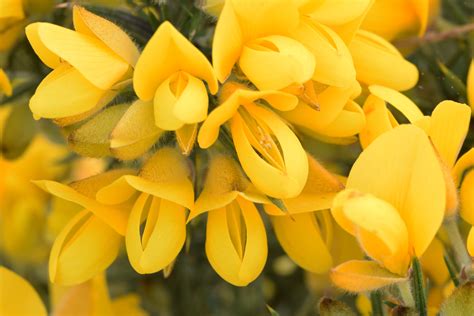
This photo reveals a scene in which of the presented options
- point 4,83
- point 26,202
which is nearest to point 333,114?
point 4,83

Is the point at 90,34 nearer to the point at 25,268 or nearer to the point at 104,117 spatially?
the point at 104,117

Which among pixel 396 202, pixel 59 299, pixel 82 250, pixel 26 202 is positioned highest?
pixel 396 202

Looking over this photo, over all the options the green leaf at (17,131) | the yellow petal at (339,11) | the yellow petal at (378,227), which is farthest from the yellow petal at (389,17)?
the green leaf at (17,131)

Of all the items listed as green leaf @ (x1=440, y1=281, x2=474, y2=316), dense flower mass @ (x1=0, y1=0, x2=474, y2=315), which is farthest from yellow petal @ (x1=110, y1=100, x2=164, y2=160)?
green leaf @ (x1=440, y1=281, x2=474, y2=316)

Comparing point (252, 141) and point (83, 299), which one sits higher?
point (252, 141)

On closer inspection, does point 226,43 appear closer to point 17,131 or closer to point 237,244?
point 237,244

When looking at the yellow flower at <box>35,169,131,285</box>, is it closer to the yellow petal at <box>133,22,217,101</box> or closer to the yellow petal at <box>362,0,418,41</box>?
the yellow petal at <box>133,22,217,101</box>

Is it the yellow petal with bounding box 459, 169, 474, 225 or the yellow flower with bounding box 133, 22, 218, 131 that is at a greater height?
the yellow flower with bounding box 133, 22, 218, 131
